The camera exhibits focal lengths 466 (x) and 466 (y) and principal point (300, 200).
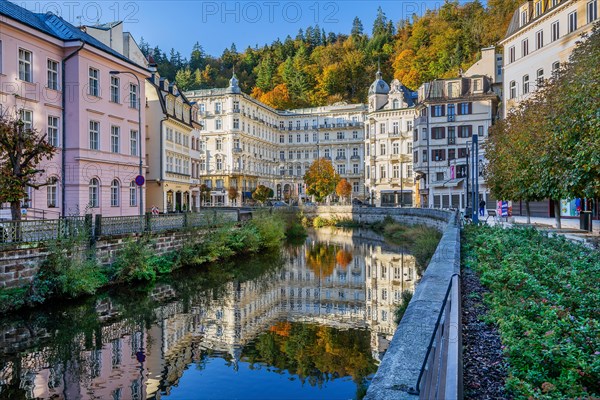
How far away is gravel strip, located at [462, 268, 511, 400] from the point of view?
4.63 metres

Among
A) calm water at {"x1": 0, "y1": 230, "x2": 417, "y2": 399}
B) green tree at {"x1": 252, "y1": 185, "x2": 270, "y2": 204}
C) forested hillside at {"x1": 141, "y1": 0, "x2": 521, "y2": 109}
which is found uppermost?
forested hillside at {"x1": 141, "y1": 0, "x2": 521, "y2": 109}

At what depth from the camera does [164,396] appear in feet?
31.0

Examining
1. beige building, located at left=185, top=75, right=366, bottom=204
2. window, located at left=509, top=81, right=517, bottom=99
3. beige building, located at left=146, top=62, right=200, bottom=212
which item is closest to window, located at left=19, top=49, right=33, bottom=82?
beige building, located at left=146, top=62, right=200, bottom=212

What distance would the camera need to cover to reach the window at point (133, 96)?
Answer: 29234mm

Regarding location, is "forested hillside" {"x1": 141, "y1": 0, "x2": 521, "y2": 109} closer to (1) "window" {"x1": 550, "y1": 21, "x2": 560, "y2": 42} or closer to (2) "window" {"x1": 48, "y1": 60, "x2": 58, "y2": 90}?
(1) "window" {"x1": 550, "y1": 21, "x2": 560, "y2": 42}

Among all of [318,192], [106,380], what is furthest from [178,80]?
[106,380]

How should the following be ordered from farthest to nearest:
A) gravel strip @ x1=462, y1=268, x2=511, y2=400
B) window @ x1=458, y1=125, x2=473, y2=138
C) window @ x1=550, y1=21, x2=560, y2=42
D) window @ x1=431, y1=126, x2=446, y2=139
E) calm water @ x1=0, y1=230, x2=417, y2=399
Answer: window @ x1=431, y1=126, x2=446, y2=139 < window @ x1=458, y1=125, x2=473, y2=138 < window @ x1=550, y1=21, x2=560, y2=42 < calm water @ x1=0, y1=230, x2=417, y2=399 < gravel strip @ x1=462, y1=268, x2=511, y2=400

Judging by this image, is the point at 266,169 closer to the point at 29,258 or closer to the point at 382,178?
the point at 382,178

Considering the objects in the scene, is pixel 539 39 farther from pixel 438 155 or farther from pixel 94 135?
pixel 94 135

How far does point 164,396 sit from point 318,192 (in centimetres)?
5851

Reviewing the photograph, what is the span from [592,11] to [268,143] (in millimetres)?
57703

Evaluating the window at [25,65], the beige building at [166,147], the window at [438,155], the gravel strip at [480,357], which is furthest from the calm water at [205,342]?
the window at [438,155]

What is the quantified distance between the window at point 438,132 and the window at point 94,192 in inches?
1592

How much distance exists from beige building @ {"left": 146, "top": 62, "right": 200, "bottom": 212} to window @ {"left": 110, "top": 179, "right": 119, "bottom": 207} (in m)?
8.97
